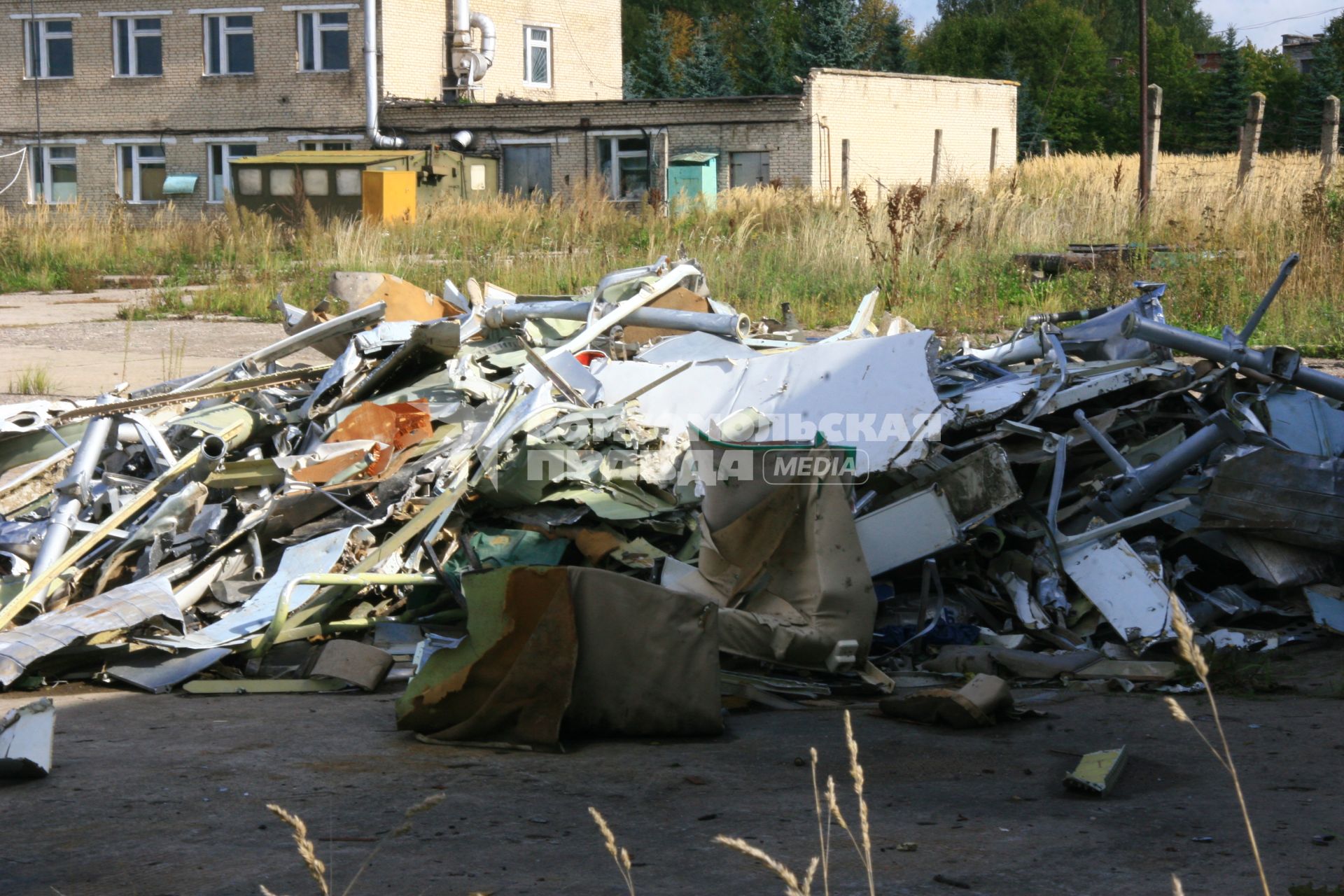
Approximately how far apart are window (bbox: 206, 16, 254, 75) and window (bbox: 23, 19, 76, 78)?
3638 mm

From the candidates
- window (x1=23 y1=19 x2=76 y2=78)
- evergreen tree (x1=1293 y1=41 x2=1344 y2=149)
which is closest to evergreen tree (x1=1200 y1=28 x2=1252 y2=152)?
evergreen tree (x1=1293 y1=41 x2=1344 y2=149)

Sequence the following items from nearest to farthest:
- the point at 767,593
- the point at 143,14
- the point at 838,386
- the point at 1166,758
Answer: the point at 1166,758, the point at 767,593, the point at 838,386, the point at 143,14

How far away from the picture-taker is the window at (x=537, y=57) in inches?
1231

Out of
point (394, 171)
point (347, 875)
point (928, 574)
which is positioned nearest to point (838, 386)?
point (928, 574)

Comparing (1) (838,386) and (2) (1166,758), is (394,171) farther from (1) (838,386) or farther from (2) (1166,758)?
(2) (1166,758)

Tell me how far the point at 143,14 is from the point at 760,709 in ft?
103

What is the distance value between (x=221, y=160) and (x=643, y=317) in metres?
26.5

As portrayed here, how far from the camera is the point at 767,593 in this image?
3.82 metres

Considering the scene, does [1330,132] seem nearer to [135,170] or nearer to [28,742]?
[28,742]

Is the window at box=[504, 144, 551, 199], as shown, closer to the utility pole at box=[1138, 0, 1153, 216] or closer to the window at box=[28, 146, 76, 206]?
the window at box=[28, 146, 76, 206]

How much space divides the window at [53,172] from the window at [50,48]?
182cm

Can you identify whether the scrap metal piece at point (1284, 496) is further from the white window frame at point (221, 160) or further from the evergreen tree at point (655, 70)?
the evergreen tree at point (655, 70)

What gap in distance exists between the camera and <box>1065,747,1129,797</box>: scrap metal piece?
2.73 meters

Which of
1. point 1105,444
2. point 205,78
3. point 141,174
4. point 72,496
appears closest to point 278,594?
point 72,496
